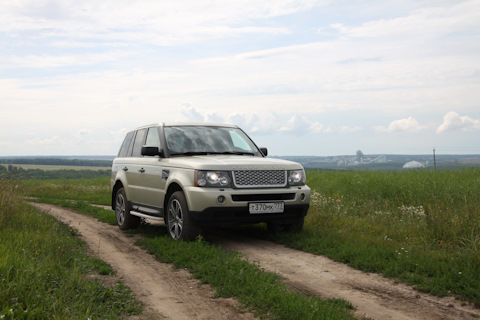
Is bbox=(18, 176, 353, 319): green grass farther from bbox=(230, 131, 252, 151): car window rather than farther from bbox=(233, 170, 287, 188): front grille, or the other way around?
bbox=(230, 131, 252, 151): car window

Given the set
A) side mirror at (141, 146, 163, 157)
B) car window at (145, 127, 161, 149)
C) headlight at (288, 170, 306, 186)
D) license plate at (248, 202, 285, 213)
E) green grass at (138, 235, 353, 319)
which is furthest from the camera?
car window at (145, 127, 161, 149)

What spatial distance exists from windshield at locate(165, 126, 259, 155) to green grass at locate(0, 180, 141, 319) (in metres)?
2.75

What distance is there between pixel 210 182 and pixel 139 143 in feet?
10.3

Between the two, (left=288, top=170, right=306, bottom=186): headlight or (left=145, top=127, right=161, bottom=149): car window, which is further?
(left=145, top=127, right=161, bottom=149): car window

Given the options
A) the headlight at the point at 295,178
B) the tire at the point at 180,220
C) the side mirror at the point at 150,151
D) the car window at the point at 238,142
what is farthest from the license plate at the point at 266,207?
the side mirror at the point at 150,151

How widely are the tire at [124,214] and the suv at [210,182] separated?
22 cm

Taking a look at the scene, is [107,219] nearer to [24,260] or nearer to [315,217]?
[315,217]

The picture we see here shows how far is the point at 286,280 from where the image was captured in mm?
6062

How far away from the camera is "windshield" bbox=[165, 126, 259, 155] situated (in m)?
9.02

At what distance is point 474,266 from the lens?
5.86 meters

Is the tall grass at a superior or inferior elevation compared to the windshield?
inferior

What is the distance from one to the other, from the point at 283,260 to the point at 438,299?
244 cm

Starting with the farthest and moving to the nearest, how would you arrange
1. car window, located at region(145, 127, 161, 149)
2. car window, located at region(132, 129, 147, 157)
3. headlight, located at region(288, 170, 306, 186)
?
car window, located at region(132, 129, 147, 157), car window, located at region(145, 127, 161, 149), headlight, located at region(288, 170, 306, 186)

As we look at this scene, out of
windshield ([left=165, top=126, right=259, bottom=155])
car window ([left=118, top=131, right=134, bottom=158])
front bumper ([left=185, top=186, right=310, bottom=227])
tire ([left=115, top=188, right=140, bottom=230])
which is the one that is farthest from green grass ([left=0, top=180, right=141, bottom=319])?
car window ([left=118, top=131, right=134, bottom=158])
